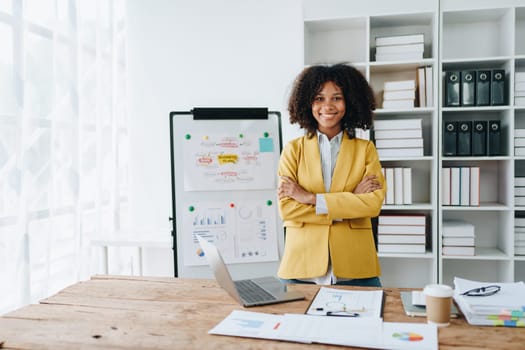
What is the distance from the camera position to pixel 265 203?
264cm

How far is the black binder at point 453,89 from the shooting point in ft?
10.2

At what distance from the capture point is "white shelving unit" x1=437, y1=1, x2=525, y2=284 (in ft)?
10.0

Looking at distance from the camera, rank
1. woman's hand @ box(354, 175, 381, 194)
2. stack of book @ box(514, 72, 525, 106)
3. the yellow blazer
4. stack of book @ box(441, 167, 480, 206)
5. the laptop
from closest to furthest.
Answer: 1. the laptop
2. the yellow blazer
3. woman's hand @ box(354, 175, 381, 194)
4. stack of book @ box(514, 72, 525, 106)
5. stack of book @ box(441, 167, 480, 206)

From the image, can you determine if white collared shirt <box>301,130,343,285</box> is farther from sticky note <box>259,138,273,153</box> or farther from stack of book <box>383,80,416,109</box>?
stack of book <box>383,80,416,109</box>

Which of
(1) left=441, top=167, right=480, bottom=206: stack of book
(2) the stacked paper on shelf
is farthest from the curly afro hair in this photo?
(1) left=441, top=167, right=480, bottom=206: stack of book

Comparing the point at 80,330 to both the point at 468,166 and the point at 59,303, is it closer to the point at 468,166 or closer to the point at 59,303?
the point at 59,303

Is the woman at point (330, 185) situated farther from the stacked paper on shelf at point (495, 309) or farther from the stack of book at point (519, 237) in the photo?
the stack of book at point (519, 237)

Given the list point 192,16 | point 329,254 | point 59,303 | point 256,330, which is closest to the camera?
point 256,330

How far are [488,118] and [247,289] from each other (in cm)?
250

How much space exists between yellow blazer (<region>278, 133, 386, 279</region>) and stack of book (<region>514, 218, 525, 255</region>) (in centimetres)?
150

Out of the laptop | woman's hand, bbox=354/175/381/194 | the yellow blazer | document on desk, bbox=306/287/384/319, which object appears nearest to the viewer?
document on desk, bbox=306/287/384/319

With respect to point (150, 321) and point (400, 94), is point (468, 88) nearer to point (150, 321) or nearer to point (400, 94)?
point (400, 94)

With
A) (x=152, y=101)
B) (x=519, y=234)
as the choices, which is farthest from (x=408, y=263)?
(x=152, y=101)

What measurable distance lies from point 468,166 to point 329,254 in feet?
6.25
